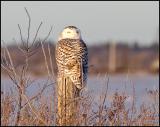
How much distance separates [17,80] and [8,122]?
0.47 meters

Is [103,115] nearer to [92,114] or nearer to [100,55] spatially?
[92,114]

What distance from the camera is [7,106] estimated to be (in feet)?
21.2

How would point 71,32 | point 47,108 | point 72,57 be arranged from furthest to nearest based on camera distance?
point 71,32, point 72,57, point 47,108

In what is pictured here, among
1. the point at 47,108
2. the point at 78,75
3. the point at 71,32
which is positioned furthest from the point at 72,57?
the point at 47,108

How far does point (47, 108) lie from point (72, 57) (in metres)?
1.26

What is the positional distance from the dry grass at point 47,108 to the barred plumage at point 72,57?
→ 94 centimetres

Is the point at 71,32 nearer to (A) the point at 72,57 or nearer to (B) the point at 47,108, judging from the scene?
(A) the point at 72,57

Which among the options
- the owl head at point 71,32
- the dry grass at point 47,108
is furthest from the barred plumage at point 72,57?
the dry grass at point 47,108

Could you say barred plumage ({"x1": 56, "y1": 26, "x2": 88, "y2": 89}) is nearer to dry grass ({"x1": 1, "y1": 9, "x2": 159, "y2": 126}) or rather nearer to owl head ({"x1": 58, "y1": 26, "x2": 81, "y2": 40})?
owl head ({"x1": 58, "y1": 26, "x2": 81, "y2": 40})

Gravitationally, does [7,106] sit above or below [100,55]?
above

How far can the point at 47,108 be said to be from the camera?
21.8 ft

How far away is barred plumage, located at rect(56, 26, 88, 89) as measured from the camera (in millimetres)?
7684

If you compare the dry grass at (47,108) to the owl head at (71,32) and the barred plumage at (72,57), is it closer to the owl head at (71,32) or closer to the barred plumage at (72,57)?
the barred plumage at (72,57)

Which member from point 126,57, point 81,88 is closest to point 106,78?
point 81,88
